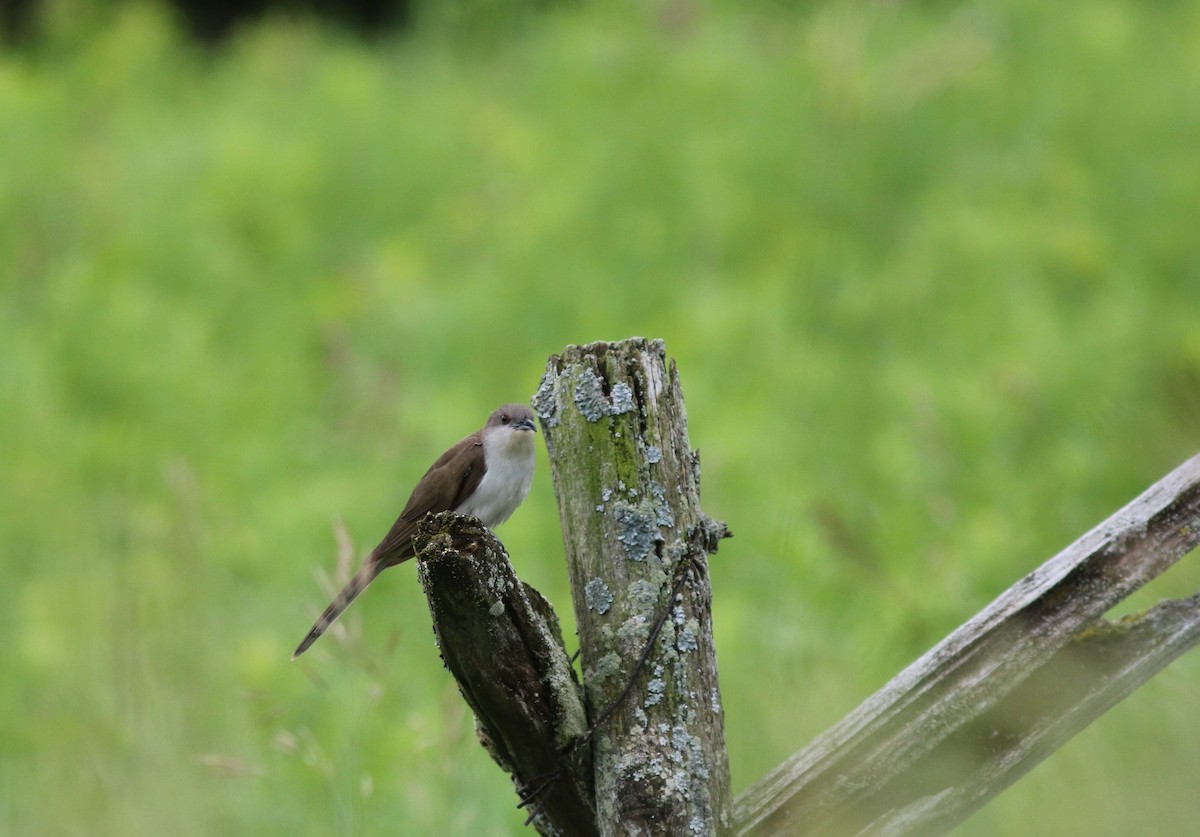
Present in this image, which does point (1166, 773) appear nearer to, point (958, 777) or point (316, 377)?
point (958, 777)

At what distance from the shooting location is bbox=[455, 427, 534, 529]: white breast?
3643 millimetres

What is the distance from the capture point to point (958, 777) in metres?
2.25

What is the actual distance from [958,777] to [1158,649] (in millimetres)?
368

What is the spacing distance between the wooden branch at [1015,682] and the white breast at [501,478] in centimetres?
154

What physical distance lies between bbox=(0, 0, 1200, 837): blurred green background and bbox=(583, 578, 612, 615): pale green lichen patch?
944 mm

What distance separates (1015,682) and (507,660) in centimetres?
80

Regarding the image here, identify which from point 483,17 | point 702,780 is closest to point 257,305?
point 483,17

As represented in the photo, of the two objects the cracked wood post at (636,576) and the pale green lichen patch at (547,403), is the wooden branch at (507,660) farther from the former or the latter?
the pale green lichen patch at (547,403)

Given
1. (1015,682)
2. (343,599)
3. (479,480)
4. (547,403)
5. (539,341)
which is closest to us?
(1015,682)

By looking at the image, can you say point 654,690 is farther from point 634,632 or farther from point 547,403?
point 547,403

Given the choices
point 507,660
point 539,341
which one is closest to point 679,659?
point 507,660

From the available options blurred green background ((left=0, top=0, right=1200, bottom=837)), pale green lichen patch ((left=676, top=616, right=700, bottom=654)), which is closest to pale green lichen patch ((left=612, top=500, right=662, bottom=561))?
pale green lichen patch ((left=676, top=616, right=700, bottom=654))

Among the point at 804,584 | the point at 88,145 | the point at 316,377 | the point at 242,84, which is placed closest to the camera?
the point at 804,584

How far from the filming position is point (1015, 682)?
2.21 metres
